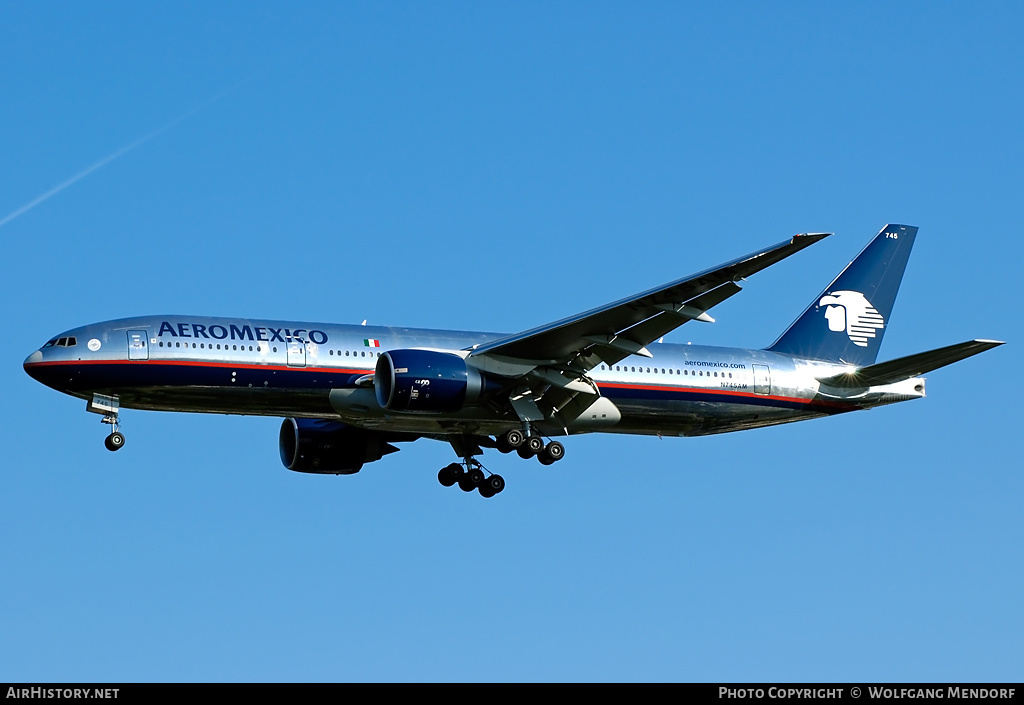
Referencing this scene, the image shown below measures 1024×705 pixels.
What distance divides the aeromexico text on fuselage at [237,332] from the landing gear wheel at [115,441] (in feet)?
9.31

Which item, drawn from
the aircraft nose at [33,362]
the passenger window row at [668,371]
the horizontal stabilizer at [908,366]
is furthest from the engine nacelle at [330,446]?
the horizontal stabilizer at [908,366]

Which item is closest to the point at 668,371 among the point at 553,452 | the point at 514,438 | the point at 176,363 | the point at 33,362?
the point at 553,452

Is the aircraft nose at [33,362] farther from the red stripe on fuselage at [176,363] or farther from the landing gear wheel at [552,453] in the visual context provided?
the landing gear wheel at [552,453]

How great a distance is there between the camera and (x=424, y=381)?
36.6 meters

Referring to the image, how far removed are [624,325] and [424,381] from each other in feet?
17.4

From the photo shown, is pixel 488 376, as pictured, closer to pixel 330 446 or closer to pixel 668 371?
pixel 668 371

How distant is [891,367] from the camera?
134 feet

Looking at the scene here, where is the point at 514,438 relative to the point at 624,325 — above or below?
below

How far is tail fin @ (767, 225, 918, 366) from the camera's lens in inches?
1758

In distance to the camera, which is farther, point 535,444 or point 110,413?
point 535,444

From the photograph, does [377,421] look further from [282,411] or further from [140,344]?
[140,344]

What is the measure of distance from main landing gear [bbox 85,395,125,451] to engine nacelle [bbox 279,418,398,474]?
7.84 metres

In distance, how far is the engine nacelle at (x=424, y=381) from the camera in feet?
119

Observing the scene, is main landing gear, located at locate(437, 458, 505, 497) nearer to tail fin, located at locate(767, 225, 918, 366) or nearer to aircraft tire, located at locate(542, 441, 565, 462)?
aircraft tire, located at locate(542, 441, 565, 462)
